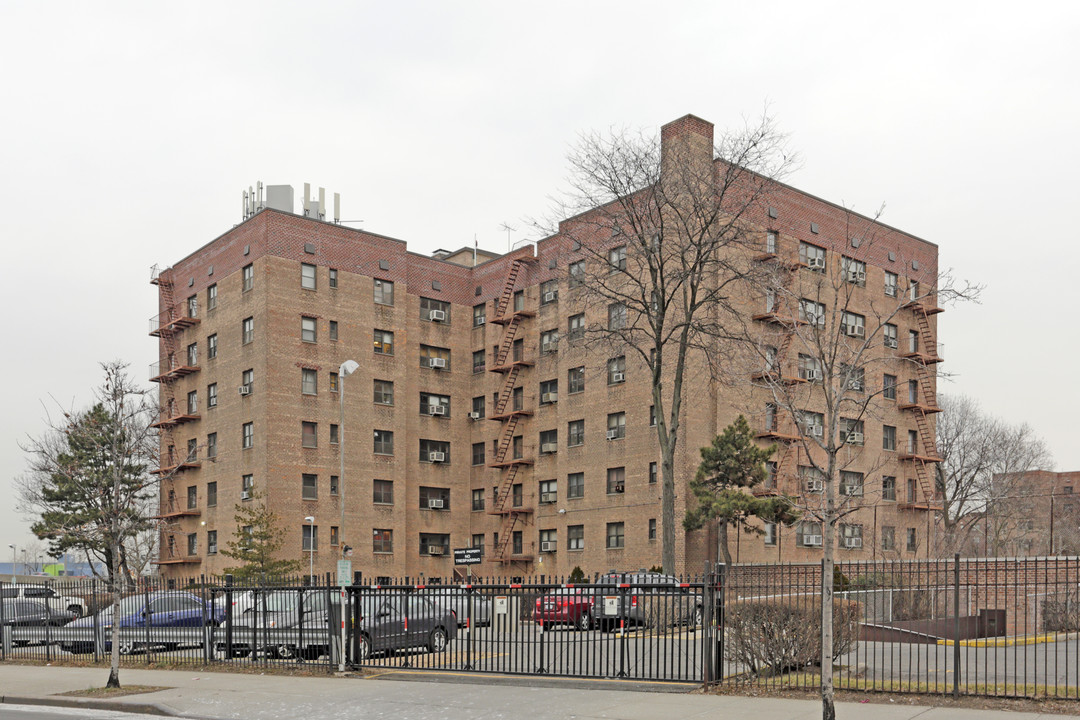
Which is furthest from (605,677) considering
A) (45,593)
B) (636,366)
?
(636,366)

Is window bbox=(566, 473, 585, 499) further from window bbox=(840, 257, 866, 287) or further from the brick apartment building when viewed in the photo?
window bbox=(840, 257, 866, 287)

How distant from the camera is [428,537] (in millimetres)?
65938

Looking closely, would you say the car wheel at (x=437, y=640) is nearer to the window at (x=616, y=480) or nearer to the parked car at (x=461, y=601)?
the parked car at (x=461, y=601)

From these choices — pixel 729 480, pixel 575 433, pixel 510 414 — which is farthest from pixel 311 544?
pixel 729 480

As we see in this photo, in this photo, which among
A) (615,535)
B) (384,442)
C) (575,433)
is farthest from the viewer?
(384,442)

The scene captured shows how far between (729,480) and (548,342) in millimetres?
17791

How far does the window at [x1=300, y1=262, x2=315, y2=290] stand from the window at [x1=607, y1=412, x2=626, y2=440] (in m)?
18.5

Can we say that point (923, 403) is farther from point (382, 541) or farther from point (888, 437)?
point (382, 541)

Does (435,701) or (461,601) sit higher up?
(461,601)

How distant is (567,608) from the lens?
18.5 m

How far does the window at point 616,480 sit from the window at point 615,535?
5.59ft

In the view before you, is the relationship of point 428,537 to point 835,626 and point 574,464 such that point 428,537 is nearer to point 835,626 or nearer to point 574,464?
point 574,464

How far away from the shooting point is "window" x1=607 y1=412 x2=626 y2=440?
56.4 m

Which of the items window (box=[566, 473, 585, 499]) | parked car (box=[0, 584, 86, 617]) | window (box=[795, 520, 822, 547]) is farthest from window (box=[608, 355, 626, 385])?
parked car (box=[0, 584, 86, 617])
